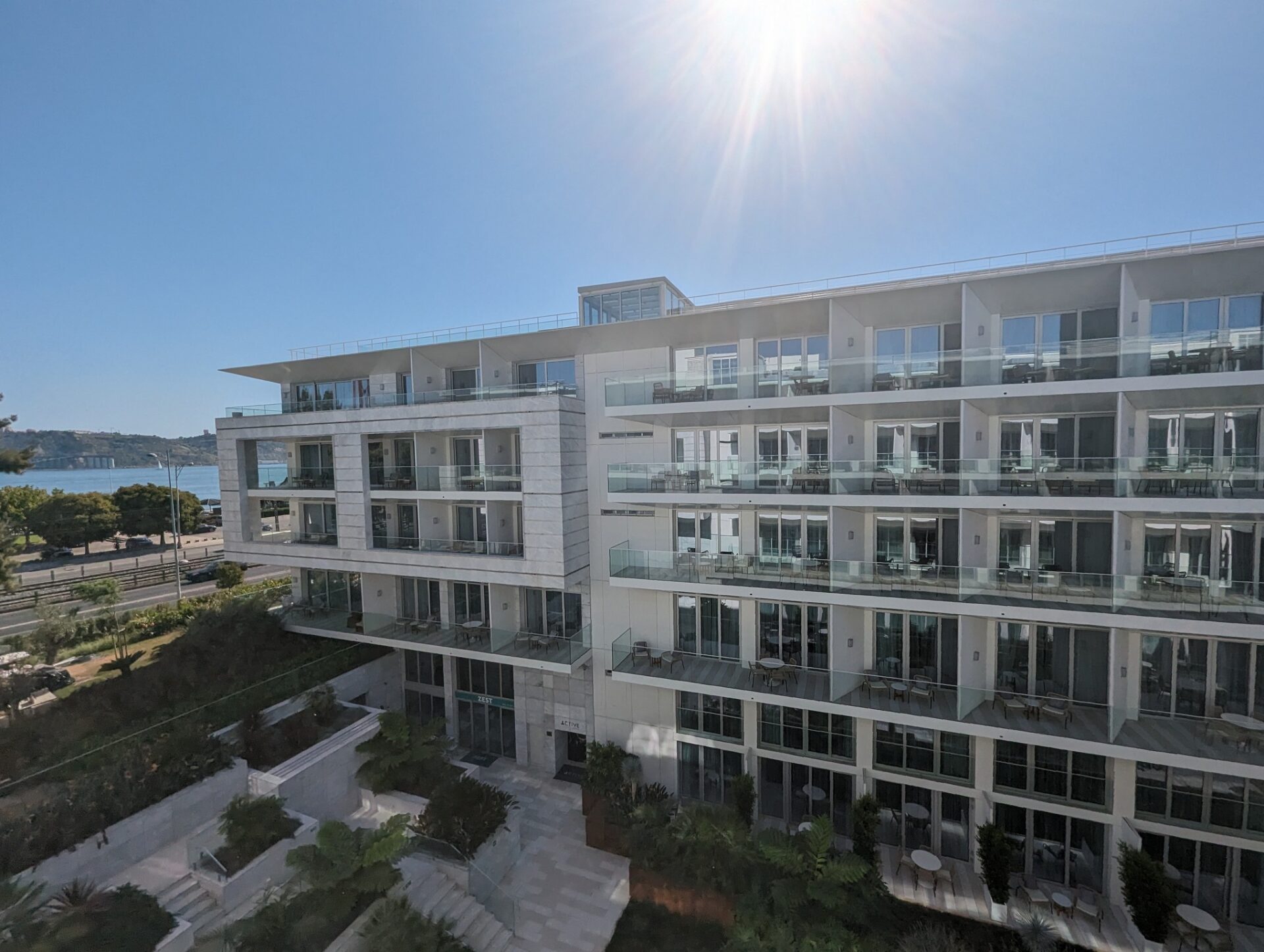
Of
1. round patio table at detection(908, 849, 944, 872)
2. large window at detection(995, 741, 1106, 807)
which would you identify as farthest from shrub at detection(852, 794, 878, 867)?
large window at detection(995, 741, 1106, 807)

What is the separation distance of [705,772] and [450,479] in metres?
11.3

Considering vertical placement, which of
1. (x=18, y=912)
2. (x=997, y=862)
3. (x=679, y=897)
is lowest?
(x=679, y=897)

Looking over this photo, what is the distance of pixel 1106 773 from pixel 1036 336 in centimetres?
922

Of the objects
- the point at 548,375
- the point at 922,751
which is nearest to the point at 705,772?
the point at 922,751

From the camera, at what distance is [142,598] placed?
2784 cm

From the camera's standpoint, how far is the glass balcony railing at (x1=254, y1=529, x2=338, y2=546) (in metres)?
17.6

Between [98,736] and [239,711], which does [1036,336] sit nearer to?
[239,711]

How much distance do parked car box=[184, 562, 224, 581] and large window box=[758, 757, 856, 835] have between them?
34497 millimetres

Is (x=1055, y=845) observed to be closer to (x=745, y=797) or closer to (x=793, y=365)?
(x=745, y=797)

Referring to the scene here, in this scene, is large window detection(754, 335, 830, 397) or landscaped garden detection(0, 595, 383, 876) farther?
large window detection(754, 335, 830, 397)

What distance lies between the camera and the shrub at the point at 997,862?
10.3m

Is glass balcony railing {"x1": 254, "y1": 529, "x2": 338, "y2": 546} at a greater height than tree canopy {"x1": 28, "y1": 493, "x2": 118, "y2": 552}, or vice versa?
glass balcony railing {"x1": 254, "y1": 529, "x2": 338, "y2": 546}

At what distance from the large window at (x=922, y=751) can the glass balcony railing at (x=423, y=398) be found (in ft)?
39.2

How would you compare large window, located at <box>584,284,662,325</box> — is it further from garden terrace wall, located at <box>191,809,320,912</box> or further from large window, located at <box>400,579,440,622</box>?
garden terrace wall, located at <box>191,809,320,912</box>
